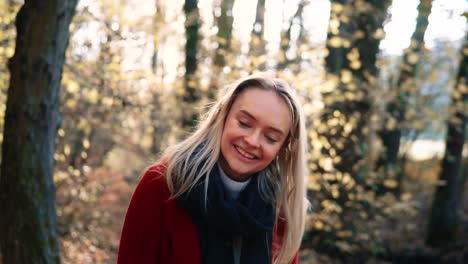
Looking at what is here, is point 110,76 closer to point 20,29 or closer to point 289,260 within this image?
point 20,29

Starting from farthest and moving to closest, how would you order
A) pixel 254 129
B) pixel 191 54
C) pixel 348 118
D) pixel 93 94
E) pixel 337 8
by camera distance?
pixel 191 54 → pixel 348 118 → pixel 337 8 → pixel 93 94 → pixel 254 129

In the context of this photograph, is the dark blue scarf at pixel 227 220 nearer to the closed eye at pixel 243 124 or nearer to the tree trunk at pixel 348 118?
the closed eye at pixel 243 124

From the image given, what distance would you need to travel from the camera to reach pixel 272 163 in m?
2.85

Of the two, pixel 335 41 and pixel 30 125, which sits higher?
pixel 335 41

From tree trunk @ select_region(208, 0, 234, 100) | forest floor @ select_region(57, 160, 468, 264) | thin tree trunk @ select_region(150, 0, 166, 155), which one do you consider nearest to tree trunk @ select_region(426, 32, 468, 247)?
forest floor @ select_region(57, 160, 468, 264)

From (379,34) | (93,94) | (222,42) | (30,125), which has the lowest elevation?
(30,125)

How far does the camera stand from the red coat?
91.7 inches

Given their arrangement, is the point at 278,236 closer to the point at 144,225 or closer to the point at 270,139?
the point at 270,139

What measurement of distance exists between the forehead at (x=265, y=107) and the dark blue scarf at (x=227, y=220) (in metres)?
0.31

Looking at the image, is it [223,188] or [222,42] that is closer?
[223,188]

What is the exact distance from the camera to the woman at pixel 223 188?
7.72 feet

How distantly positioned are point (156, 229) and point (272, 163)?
0.78 meters

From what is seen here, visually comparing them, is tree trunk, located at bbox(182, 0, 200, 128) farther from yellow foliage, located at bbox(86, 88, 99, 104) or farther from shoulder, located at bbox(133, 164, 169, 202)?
shoulder, located at bbox(133, 164, 169, 202)

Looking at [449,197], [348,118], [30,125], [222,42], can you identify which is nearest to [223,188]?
[30,125]
